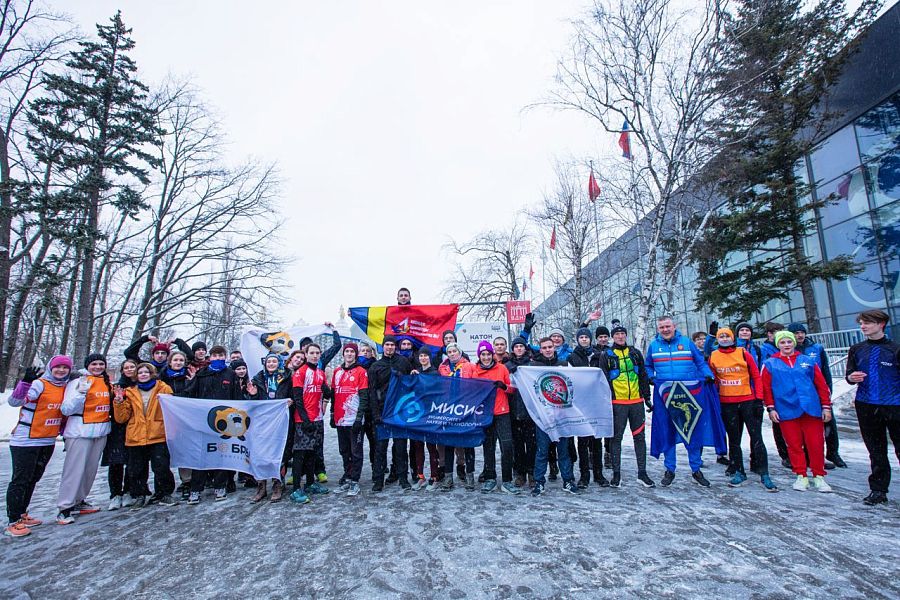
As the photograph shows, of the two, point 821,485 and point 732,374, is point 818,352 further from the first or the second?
point 821,485

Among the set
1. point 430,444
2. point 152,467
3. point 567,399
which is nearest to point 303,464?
point 430,444

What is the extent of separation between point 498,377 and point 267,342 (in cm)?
632

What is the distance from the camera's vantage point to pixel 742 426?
566cm

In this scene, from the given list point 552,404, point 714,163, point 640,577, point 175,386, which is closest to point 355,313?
point 175,386

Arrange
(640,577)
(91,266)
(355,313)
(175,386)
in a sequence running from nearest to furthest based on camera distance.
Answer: (640,577)
(175,386)
(355,313)
(91,266)

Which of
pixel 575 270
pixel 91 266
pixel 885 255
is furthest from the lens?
pixel 575 270

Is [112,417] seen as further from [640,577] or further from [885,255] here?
[885,255]

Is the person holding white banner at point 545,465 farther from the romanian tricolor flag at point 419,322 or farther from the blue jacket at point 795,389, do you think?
the romanian tricolor flag at point 419,322

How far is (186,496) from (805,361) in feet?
26.5

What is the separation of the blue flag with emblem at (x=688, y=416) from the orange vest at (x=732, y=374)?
18 cm

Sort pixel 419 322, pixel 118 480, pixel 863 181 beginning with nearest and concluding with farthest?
pixel 118 480 → pixel 419 322 → pixel 863 181

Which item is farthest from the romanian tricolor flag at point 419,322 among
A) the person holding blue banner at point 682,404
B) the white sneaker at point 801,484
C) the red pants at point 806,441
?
the white sneaker at point 801,484

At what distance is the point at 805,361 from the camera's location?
5359mm

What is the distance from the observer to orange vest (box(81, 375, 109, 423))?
5203mm
